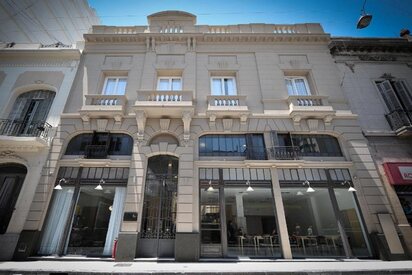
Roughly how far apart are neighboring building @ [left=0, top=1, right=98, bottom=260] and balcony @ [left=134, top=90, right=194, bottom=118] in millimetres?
4559

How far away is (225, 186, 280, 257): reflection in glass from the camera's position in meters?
7.56

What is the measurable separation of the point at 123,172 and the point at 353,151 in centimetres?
1105

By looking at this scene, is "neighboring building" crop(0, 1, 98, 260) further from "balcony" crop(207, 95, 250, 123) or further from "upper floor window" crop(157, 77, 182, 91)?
"balcony" crop(207, 95, 250, 123)

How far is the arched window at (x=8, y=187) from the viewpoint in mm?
7884

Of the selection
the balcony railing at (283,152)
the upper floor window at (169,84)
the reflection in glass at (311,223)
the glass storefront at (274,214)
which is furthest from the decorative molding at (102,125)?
the reflection in glass at (311,223)

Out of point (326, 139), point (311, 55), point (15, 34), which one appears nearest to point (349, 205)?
point (326, 139)

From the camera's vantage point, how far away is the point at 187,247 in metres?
7.20

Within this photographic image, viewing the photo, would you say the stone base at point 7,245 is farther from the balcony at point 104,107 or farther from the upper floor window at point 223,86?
the upper floor window at point 223,86

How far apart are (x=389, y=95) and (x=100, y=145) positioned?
625 inches

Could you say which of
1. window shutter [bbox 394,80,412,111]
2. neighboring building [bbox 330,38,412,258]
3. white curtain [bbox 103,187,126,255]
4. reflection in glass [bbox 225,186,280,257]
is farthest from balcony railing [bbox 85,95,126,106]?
window shutter [bbox 394,80,412,111]

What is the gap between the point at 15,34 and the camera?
42.5 feet

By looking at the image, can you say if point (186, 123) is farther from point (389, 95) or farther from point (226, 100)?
point (389, 95)

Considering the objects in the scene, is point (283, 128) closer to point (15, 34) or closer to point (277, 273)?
point (277, 273)

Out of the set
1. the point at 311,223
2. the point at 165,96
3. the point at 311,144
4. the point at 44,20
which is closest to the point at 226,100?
the point at 165,96
